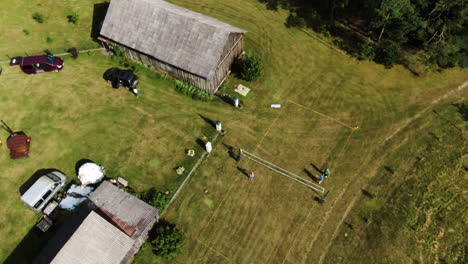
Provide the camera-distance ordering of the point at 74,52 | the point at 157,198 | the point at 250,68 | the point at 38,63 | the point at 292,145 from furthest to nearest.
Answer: the point at 74,52
the point at 38,63
the point at 250,68
the point at 292,145
the point at 157,198

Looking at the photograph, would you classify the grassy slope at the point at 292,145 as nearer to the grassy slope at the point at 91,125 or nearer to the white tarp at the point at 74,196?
the grassy slope at the point at 91,125

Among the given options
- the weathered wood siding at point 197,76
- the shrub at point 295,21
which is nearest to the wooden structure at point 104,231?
the weathered wood siding at point 197,76

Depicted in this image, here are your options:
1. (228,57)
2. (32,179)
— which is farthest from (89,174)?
(228,57)

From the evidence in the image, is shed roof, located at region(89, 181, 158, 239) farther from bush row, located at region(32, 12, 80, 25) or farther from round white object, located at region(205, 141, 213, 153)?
bush row, located at region(32, 12, 80, 25)

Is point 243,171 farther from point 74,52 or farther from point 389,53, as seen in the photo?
point 74,52

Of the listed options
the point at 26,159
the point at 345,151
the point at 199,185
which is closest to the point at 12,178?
the point at 26,159

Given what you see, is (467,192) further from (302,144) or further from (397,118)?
(302,144)
